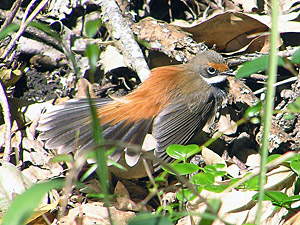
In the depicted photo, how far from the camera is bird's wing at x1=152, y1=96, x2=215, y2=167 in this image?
490 centimetres

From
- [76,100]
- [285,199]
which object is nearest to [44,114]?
[76,100]

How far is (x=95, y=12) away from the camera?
20.4 feet

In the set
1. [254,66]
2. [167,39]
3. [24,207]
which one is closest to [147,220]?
[24,207]

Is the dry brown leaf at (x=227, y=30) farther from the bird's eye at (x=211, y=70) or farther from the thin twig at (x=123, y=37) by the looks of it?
the thin twig at (x=123, y=37)

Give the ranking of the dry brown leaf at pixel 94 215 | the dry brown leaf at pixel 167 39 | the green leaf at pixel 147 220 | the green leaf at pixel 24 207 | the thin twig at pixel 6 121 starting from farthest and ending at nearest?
the dry brown leaf at pixel 167 39
the thin twig at pixel 6 121
the dry brown leaf at pixel 94 215
the green leaf at pixel 147 220
the green leaf at pixel 24 207

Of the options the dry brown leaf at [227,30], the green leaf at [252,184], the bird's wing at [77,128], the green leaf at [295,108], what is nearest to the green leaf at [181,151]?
the green leaf at [252,184]

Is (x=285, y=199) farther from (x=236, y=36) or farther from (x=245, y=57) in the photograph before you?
(x=236, y=36)

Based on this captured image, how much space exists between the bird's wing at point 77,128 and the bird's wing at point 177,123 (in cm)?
17

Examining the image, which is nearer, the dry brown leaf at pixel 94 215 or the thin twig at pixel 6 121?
the dry brown leaf at pixel 94 215

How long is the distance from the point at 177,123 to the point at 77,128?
3.98 ft

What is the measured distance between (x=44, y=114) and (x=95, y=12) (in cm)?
198

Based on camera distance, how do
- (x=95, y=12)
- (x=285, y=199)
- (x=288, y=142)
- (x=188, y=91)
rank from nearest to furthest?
(x=285, y=199), (x=288, y=142), (x=188, y=91), (x=95, y=12)

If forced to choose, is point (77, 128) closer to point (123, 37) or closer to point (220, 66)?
point (123, 37)

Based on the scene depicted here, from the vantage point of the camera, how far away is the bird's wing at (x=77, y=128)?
4648mm
